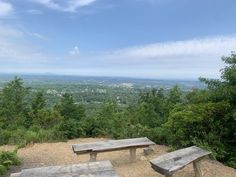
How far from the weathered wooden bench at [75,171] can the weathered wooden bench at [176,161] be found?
0.93 metres

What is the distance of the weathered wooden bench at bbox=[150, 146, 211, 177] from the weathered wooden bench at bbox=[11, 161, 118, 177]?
93cm

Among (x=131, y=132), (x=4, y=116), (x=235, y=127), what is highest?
(x=235, y=127)

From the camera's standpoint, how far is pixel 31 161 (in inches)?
364

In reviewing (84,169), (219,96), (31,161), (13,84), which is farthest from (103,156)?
(13,84)

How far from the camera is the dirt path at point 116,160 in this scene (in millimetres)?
7906

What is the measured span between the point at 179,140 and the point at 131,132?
8.01 ft

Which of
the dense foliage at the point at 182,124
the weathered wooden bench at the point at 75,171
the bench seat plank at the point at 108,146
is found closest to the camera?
the weathered wooden bench at the point at 75,171

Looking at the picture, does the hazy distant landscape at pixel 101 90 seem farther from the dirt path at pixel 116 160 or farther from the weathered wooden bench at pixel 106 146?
the weathered wooden bench at pixel 106 146

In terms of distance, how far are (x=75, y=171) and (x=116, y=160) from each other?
3788 millimetres

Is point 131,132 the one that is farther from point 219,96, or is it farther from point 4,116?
point 4,116

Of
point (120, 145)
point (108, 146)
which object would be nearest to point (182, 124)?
point (120, 145)

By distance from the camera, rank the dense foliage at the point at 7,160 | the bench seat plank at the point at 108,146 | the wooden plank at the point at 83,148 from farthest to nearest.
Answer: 1. the dense foliage at the point at 7,160
2. the bench seat plank at the point at 108,146
3. the wooden plank at the point at 83,148

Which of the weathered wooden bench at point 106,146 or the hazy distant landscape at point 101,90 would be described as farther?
the hazy distant landscape at point 101,90

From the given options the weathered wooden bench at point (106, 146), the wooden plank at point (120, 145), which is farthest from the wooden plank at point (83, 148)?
the wooden plank at point (120, 145)
